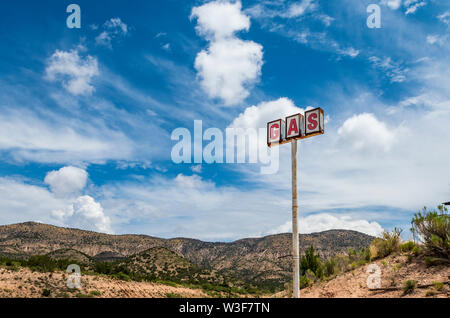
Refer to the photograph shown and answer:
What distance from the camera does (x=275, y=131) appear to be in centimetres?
1738

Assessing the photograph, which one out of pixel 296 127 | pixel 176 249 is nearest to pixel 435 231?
pixel 296 127

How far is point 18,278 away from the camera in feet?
106

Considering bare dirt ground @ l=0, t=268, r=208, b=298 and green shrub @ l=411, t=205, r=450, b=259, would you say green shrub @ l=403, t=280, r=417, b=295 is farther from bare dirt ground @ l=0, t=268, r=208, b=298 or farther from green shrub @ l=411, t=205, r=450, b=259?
bare dirt ground @ l=0, t=268, r=208, b=298

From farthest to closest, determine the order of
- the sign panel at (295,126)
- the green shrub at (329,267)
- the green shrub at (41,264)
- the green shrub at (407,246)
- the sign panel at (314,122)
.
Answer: the green shrub at (41,264), the green shrub at (329,267), the green shrub at (407,246), the sign panel at (295,126), the sign panel at (314,122)

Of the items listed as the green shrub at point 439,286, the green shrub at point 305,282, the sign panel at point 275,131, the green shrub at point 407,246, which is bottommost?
the green shrub at point 305,282

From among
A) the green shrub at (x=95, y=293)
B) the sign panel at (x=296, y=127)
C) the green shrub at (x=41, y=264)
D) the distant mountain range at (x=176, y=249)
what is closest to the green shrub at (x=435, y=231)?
the sign panel at (x=296, y=127)

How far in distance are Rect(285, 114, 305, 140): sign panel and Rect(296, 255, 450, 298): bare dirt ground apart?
7.62 metres

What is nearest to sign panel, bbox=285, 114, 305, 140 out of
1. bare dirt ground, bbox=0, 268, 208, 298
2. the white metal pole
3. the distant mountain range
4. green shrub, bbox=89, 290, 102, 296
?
the white metal pole

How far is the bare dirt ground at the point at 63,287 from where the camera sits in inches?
1176

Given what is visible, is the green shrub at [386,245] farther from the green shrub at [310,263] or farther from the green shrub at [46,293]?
the green shrub at [46,293]

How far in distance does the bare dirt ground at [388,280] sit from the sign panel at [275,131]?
779cm

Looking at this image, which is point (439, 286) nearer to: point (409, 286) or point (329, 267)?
point (409, 286)
